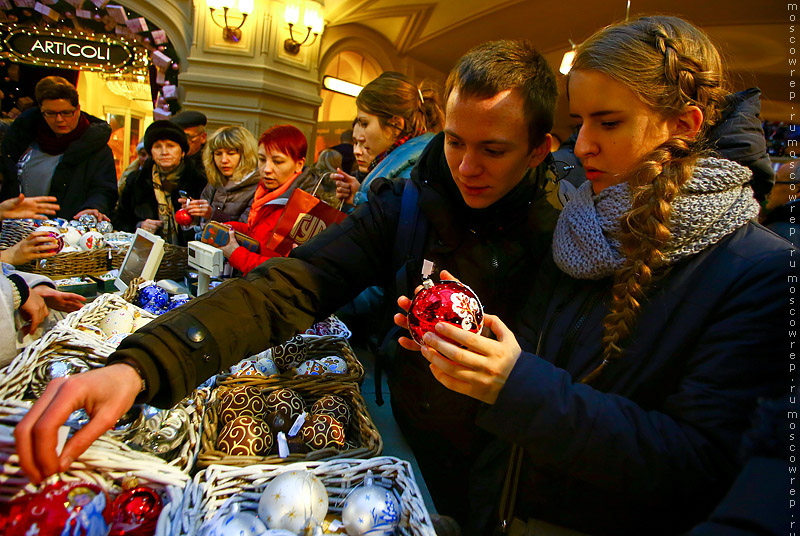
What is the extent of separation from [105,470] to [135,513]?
4.7 inches

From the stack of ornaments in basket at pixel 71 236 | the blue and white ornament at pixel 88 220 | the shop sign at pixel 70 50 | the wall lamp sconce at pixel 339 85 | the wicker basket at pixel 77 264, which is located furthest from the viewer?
the wall lamp sconce at pixel 339 85

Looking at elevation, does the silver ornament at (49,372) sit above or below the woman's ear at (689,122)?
below

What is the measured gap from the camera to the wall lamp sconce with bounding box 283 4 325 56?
674 cm

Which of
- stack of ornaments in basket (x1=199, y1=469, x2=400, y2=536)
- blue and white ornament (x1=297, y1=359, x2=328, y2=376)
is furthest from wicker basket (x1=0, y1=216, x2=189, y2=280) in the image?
stack of ornaments in basket (x1=199, y1=469, x2=400, y2=536)

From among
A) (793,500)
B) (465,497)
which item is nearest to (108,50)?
(465,497)

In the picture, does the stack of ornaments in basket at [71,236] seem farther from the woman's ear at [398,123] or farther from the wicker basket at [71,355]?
the woman's ear at [398,123]

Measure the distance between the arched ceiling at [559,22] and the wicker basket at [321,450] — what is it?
7306 mm

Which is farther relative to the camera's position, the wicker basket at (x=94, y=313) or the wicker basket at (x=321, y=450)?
the wicker basket at (x=94, y=313)

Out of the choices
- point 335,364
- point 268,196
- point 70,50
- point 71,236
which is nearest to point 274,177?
point 268,196

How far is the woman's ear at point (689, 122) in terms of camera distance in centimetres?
94

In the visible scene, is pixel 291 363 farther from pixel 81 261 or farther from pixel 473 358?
pixel 81 261

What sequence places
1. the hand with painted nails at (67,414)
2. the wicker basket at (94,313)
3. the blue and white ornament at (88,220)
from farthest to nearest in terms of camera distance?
the blue and white ornament at (88,220), the wicker basket at (94,313), the hand with painted nails at (67,414)

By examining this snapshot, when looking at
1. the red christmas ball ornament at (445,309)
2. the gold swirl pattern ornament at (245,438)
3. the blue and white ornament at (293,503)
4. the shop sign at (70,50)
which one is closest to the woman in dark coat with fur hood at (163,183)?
the gold swirl pattern ornament at (245,438)

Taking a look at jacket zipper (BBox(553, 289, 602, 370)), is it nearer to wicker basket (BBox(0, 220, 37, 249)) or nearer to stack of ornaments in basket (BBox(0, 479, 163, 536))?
stack of ornaments in basket (BBox(0, 479, 163, 536))
